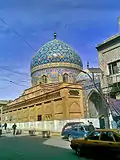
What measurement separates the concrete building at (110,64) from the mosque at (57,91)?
1062 mm

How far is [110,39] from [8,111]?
2921 cm

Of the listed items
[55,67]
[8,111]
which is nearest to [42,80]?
[55,67]

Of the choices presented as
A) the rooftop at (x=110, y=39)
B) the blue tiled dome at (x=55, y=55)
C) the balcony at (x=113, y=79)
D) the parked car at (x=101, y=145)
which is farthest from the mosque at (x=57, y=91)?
the parked car at (x=101, y=145)

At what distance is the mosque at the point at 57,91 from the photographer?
24.7 meters

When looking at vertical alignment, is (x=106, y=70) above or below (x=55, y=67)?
below

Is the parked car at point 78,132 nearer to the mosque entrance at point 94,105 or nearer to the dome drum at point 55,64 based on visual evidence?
the mosque entrance at point 94,105

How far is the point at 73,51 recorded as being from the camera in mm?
38500

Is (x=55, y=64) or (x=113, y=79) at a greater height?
(x=55, y=64)

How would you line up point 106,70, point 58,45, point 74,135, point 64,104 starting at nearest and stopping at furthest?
point 74,135
point 106,70
point 64,104
point 58,45

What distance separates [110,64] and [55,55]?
18.9 meters

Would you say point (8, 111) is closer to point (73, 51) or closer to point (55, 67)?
point (55, 67)

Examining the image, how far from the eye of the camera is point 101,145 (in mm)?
8492

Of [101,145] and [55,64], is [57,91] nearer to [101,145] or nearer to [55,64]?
[55,64]

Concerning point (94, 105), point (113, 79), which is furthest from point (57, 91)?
point (113, 79)
